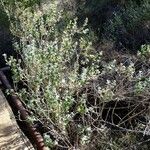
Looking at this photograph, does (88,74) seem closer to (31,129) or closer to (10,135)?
(31,129)

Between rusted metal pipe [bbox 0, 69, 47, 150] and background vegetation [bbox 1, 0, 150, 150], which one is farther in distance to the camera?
rusted metal pipe [bbox 0, 69, 47, 150]

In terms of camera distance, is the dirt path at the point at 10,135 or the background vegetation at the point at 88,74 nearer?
the background vegetation at the point at 88,74

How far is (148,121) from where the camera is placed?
210 inches

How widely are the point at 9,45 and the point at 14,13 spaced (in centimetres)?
→ 79

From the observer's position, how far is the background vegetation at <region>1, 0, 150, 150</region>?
16.5 ft

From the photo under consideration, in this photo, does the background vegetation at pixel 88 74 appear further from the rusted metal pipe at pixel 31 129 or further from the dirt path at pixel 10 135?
the dirt path at pixel 10 135

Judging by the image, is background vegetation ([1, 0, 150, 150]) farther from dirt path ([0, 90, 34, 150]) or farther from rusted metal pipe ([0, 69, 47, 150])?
dirt path ([0, 90, 34, 150])

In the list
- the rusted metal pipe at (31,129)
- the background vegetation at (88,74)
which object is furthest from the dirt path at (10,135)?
the background vegetation at (88,74)

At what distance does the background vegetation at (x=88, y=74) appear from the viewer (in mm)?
5035

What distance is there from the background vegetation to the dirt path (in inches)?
14.0

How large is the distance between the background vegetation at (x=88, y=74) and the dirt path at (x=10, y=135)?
355 millimetres

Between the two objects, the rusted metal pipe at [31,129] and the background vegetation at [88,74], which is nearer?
the background vegetation at [88,74]

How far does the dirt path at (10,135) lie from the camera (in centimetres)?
547

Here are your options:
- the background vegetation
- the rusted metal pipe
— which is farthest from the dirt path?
the background vegetation
